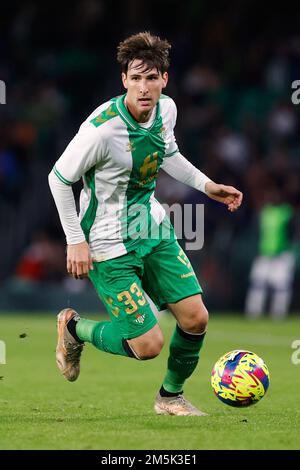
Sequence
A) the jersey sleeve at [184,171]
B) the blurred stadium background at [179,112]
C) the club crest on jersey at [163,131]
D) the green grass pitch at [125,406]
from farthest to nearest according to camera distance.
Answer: the blurred stadium background at [179,112]
the jersey sleeve at [184,171]
the club crest on jersey at [163,131]
the green grass pitch at [125,406]

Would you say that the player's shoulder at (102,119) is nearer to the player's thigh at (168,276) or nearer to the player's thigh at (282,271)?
the player's thigh at (168,276)

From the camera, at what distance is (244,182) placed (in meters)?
18.2

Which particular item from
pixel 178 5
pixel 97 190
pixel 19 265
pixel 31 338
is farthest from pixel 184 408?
pixel 178 5

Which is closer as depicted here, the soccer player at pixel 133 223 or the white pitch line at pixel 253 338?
the soccer player at pixel 133 223

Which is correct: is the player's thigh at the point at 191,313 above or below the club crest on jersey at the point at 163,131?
below

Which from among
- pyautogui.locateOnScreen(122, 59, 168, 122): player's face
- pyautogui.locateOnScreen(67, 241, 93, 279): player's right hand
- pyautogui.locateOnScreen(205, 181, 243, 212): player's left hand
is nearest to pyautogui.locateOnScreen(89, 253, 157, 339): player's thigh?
pyautogui.locateOnScreen(67, 241, 93, 279): player's right hand

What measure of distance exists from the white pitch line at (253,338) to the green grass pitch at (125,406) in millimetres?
34

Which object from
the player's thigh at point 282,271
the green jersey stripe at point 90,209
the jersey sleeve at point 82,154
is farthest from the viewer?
the player's thigh at point 282,271

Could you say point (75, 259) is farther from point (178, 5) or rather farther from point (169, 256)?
point (178, 5)

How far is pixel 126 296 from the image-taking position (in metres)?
6.54

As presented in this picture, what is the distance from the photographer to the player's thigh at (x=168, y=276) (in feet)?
21.9

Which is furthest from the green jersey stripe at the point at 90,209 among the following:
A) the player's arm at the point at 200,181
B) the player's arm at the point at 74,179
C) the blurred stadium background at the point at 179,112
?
the blurred stadium background at the point at 179,112

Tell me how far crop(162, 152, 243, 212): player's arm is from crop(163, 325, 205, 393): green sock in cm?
89

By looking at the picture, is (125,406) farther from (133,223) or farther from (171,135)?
(171,135)
